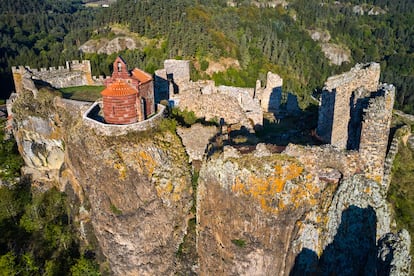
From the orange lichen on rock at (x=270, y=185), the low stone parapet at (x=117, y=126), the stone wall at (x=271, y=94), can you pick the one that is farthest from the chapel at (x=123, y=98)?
the stone wall at (x=271, y=94)

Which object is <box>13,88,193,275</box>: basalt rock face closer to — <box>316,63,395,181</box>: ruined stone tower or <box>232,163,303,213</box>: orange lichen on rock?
<box>232,163,303,213</box>: orange lichen on rock

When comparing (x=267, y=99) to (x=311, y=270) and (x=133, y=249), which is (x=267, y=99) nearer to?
(x=133, y=249)

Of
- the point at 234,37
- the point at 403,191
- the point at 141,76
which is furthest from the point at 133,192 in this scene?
the point at 234,37

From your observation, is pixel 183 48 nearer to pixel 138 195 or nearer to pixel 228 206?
pixel 138 195

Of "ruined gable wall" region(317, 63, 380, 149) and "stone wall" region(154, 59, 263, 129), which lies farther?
"stone wall" region(154, 59, 263, 129)

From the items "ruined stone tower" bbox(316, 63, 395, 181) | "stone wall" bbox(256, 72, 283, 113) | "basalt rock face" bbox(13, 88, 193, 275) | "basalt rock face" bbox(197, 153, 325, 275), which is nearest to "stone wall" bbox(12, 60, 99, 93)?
"basalt rock face" bbox(13, 88, 193, 275)
